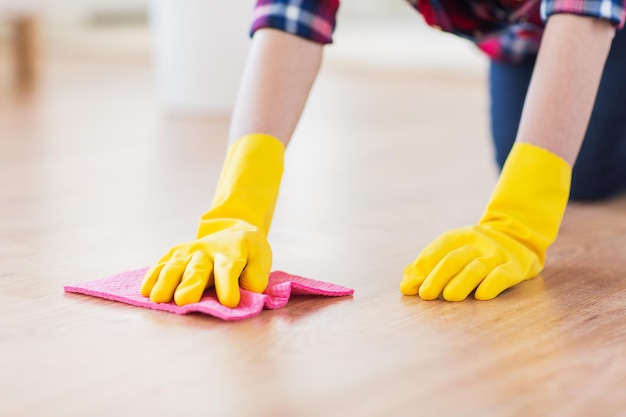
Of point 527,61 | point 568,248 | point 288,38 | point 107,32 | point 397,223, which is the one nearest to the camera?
point 288,38

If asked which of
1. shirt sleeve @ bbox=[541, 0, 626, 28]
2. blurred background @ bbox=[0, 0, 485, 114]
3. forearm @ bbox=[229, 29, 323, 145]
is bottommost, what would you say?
blurred background @ bbox=[0, 0, 485, 114]

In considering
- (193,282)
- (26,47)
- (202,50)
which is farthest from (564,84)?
(26,47)

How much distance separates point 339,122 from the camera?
2.54 meters

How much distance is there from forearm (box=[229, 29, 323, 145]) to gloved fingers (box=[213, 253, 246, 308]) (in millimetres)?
202

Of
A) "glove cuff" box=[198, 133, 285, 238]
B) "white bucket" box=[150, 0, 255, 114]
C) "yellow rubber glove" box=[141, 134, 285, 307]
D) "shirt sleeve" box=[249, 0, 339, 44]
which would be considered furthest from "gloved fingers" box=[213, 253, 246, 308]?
"white bucket" box=[150, 0, 255, 114]

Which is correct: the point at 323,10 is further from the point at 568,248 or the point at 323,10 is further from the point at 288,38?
the point at 568,248

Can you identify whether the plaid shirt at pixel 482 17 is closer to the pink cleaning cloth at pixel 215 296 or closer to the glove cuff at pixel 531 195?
the glove cuff at pixel 531 195

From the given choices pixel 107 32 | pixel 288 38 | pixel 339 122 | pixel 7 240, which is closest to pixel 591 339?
pixel 288 38

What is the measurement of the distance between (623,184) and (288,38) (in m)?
0.72

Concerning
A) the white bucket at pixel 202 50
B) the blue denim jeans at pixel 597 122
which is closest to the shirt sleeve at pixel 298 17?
the blue denim jeans at pixel 597 122

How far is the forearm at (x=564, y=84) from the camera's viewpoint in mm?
1109

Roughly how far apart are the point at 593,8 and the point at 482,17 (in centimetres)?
42

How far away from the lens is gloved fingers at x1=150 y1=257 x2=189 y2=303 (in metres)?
1.00

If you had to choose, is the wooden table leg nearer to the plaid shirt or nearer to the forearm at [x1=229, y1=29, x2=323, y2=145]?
the plaid shirt
